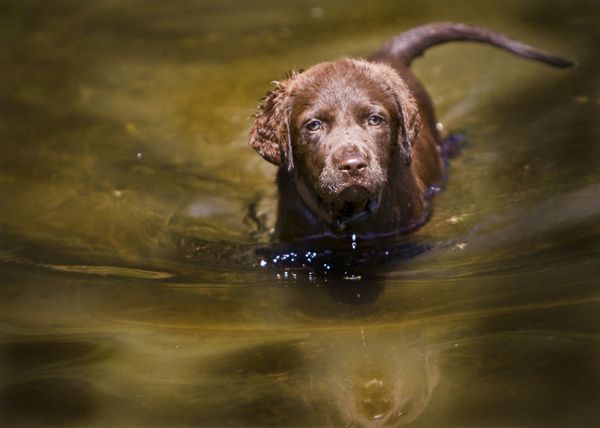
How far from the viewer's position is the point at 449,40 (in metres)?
7.64

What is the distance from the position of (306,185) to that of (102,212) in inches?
64.2

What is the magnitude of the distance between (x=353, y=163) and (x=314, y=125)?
54 centimetres

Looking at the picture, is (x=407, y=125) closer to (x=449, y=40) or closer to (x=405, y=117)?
(x=405, y=117)

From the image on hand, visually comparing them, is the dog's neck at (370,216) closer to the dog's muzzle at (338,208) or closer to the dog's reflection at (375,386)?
the dog's muzzle at (338,208)

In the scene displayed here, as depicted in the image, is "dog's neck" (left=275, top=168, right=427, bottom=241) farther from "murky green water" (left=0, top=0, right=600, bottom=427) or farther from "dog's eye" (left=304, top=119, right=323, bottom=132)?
"dog's eye" (left=304, top=119, right=323, bottom=132)

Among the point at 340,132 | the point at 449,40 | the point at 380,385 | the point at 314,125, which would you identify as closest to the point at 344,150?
the point at 340,132

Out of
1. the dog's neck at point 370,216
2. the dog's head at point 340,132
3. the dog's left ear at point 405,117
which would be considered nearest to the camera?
the dog's head at point 340,132

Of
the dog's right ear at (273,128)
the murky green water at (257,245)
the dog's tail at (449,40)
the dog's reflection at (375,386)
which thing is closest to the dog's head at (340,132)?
the dog's right ear at (273,128)

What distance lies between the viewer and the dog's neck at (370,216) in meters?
6.14

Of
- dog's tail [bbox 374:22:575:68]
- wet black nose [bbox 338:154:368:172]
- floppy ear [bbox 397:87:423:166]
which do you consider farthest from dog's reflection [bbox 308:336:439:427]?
dog's tail [bbox 374:22:575:68]

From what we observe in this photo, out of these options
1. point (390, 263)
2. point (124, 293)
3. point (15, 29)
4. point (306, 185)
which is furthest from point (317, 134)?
point (15, 29)

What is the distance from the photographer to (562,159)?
23.2ft

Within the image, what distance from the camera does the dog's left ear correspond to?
6027 mm

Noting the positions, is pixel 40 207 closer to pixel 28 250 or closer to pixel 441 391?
pixel 28 250
